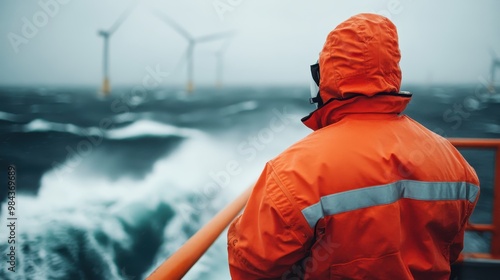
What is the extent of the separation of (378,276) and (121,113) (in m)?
67.2

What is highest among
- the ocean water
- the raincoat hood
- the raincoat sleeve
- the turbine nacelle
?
the raincoat hood

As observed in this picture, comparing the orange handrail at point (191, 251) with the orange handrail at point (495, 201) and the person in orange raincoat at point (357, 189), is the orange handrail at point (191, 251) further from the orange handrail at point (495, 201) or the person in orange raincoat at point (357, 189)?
the orange handrail at point (495, 201)

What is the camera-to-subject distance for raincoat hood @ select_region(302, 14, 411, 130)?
102 centimetres

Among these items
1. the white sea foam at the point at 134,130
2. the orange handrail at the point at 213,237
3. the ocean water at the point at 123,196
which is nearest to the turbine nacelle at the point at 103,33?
the ocean water at the point at 123,196

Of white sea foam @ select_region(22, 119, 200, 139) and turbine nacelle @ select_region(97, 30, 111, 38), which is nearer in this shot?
turbine nacelle @ select_region(97, 30, 111, 38)

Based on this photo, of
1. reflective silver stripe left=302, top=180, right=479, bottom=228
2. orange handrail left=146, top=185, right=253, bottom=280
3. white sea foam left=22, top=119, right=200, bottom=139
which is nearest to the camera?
reflective silver stripe left=302, top=180, right=479, bottom=228

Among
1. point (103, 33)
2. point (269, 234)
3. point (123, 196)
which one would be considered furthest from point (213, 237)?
point (103, 33)

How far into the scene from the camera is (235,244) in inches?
42.3

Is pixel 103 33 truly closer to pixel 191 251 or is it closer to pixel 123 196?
pixel 123 196

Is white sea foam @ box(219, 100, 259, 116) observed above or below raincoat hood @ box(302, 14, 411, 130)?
below

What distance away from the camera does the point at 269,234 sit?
97 centimetres

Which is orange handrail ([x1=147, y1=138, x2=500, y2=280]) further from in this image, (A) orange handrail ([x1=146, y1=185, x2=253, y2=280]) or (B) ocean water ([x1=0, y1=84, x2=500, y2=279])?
(B) ocean water ([x1=0, y1=84, x2=500, y2=279])

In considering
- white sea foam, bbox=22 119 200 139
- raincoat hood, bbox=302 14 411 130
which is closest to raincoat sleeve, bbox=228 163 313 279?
raincoat hood, bbox=302 14 411 130

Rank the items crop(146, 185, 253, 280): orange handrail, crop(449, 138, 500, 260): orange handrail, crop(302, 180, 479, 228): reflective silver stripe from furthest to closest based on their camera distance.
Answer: crop(449, 138, 500, 260): orange handrail < crop(146, 185, 253, 280): orange handrail < crop(302, 180, 479, 228): reflective silver stripe
